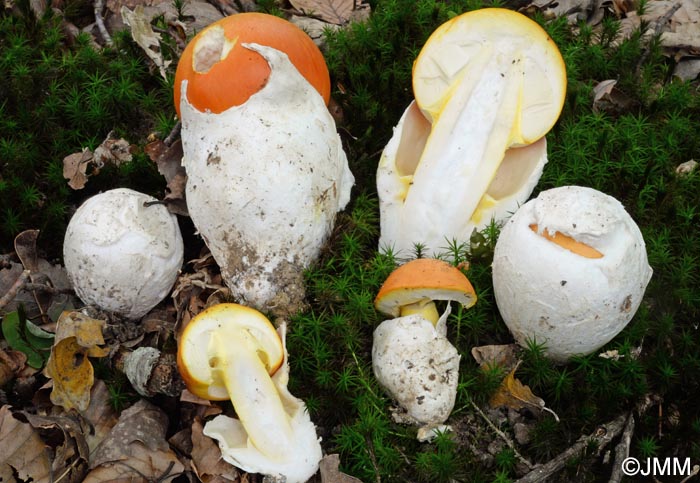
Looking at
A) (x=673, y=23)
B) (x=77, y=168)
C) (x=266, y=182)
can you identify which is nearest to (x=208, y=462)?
(x=266, y=182)

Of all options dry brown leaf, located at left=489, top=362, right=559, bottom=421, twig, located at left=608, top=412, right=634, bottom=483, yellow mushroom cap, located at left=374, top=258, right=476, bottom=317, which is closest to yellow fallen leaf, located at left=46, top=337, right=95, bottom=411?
yellow mushroom cap, located at left=374, top=258, right=476, bottom=317

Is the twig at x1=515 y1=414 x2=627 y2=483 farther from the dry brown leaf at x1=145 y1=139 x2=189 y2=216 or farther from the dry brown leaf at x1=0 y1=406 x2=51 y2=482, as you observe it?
the dry brown leaf at x1=145 y1=139 x2=189 y2=216

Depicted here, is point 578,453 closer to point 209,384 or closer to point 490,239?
point 490,239

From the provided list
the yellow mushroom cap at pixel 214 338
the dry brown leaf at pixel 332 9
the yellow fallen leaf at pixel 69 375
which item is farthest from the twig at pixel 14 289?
the dry brown leaf at pixel 332 9

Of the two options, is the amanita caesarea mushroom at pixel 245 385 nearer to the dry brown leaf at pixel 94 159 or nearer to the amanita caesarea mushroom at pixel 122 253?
the amanita caesarea mushroom at pixel 122 253

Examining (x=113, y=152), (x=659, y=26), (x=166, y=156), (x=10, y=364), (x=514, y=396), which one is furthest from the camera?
(x=659, y=26)

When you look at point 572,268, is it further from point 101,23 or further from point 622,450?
point 101,23
